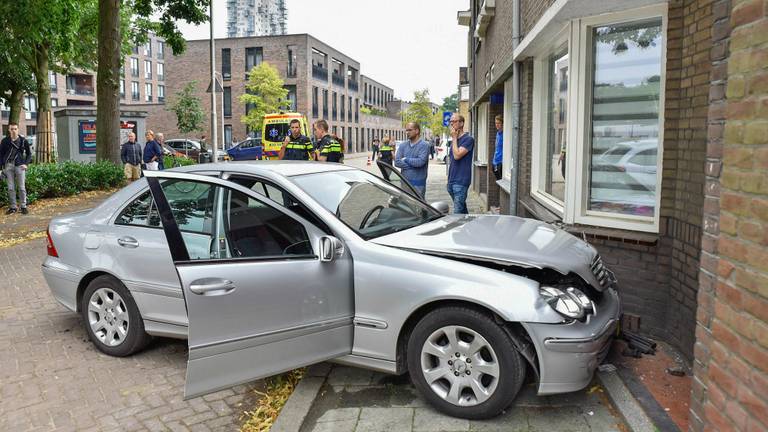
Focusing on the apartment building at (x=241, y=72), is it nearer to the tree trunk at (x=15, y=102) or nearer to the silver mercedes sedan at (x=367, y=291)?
the tree trunk at (x=15, y=102)

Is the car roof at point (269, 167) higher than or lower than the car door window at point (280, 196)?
higher

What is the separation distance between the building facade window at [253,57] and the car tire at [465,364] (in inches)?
2069

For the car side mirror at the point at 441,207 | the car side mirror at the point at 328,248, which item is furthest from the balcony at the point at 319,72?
the car side mirror at the point at 328,248

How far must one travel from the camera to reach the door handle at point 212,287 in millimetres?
3484

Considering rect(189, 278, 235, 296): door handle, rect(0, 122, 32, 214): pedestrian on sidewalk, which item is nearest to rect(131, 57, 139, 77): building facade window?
rect(0, 122, 32, 214): pedestrian on sidewalk

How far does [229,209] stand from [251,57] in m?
52.3

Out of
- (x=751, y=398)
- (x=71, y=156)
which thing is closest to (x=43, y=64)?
(x=71, y=156)

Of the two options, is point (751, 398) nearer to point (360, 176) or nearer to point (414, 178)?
point (360, 176)

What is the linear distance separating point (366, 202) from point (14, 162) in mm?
10975

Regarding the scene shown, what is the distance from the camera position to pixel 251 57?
53.2m

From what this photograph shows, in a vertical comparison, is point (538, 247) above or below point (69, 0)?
below

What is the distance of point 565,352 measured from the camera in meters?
3.31

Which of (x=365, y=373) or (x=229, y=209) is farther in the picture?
(x=365, y=373)

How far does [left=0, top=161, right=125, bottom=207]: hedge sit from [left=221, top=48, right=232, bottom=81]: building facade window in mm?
37578
